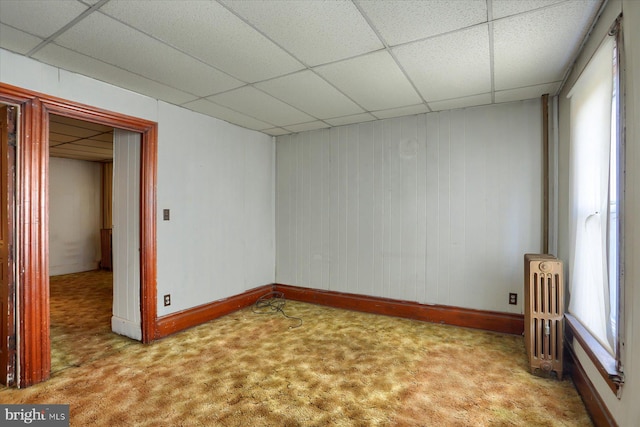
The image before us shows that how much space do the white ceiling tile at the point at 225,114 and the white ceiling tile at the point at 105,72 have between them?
16cm

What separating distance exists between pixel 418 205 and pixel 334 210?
1.10 metres

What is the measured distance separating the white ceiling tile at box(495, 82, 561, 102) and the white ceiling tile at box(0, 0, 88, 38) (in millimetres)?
3261

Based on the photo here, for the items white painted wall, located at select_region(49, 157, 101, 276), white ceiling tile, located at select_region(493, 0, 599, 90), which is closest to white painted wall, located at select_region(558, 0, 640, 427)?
white ceiling tile, located at select_region(493, 0, 599, 90)

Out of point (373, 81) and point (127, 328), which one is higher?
point (373, 81)

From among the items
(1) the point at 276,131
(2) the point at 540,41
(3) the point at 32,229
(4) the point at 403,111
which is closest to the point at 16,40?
(3) the point at 32,229

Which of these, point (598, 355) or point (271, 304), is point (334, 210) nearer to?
point (271, 304)

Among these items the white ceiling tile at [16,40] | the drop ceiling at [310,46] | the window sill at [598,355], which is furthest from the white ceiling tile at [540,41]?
the white ceiling tile at [16,40]

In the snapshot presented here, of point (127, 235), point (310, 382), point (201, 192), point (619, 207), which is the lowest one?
point (310, 382)

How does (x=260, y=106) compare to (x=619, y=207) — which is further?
(x=260, y=106)

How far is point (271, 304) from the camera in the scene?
4371 millimetres

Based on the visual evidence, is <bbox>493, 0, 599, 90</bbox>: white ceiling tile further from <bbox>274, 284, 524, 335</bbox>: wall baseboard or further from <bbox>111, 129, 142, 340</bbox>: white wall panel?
<bbox>111, 129, 142, 340</bbox>: white wall panel

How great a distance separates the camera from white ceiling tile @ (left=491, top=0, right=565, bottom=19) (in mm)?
1700

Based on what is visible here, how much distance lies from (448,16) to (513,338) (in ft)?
9.62

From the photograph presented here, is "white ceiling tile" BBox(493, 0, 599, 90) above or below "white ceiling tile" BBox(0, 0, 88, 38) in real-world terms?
above
